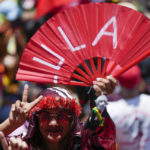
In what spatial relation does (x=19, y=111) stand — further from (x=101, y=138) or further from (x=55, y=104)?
(x=101, y=138)

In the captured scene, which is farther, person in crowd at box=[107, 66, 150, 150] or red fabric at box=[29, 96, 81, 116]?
person in crowd at box=[107, 66, 150, 150]

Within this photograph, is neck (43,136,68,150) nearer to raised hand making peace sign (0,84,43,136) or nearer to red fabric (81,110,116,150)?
red fabric (81,110,116,150)

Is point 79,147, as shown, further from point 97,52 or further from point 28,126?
point 97,52

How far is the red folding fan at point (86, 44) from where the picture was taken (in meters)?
3.60

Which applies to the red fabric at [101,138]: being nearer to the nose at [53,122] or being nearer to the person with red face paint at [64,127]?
the person with red face paint at [64,127]

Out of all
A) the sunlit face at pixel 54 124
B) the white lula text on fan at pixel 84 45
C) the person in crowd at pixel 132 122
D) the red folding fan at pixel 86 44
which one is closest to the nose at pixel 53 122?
the sunlit face at pixel 54 124

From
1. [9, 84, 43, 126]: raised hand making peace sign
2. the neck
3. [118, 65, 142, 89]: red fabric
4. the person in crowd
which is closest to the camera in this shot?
[9, 84, 43, 126]: raised hand making peace sign

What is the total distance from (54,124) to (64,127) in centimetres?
9

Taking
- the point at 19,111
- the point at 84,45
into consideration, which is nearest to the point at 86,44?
the point at 84,45

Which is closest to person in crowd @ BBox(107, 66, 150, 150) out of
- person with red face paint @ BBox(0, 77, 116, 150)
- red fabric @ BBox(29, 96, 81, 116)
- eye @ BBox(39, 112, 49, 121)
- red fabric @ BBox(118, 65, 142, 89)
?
red fabric @ BBox(118, 65, 142, 89)

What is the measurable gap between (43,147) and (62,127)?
24 centimetres

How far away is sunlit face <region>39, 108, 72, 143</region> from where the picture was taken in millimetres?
3482

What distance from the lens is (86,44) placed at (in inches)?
145

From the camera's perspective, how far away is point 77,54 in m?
3.65
